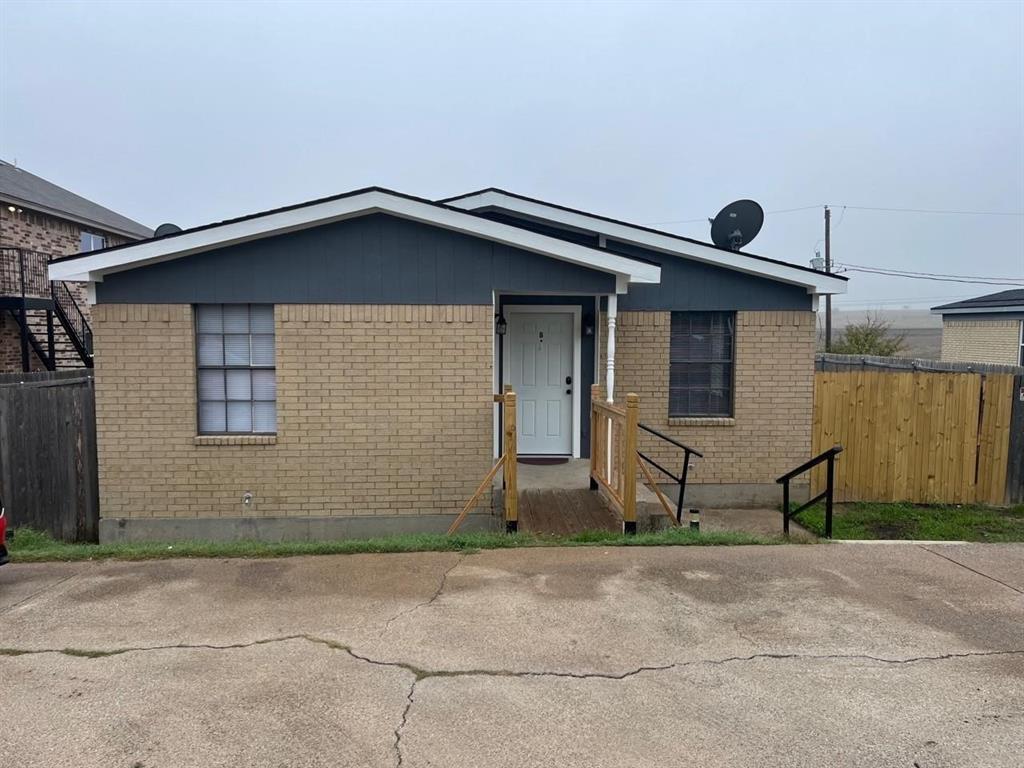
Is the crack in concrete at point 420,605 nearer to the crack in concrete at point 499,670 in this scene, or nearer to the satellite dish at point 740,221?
Answer: the crack in concrete at point 499,670

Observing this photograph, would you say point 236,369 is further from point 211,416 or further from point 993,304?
point 993,304

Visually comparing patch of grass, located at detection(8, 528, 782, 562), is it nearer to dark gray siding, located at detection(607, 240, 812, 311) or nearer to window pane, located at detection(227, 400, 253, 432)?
window pane, located at detection(227, 400, 253, 432)

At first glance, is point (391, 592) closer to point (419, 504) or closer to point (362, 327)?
point (419, 504)

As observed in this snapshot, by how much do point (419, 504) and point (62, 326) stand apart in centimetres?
1475

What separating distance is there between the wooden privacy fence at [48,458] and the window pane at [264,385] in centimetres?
194

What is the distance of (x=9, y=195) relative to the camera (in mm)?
16031

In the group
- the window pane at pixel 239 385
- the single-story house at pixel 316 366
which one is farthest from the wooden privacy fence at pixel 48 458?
the window pane at pixel 239 385

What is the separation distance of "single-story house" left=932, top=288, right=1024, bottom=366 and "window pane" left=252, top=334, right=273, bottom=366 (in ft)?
60.6

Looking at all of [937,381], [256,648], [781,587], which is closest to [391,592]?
[256,648]

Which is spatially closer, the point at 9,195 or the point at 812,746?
the point at 812,746

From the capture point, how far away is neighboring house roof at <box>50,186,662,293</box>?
7.10 m

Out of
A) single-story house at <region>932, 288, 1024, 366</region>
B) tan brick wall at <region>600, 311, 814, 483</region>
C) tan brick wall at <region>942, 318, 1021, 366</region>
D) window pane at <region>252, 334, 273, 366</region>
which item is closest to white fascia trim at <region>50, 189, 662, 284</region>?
window pane at <region>252, 334, 273, 366</region>

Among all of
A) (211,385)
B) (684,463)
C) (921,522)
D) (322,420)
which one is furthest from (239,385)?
(921,522)

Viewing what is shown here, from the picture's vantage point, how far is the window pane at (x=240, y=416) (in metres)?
7.62
